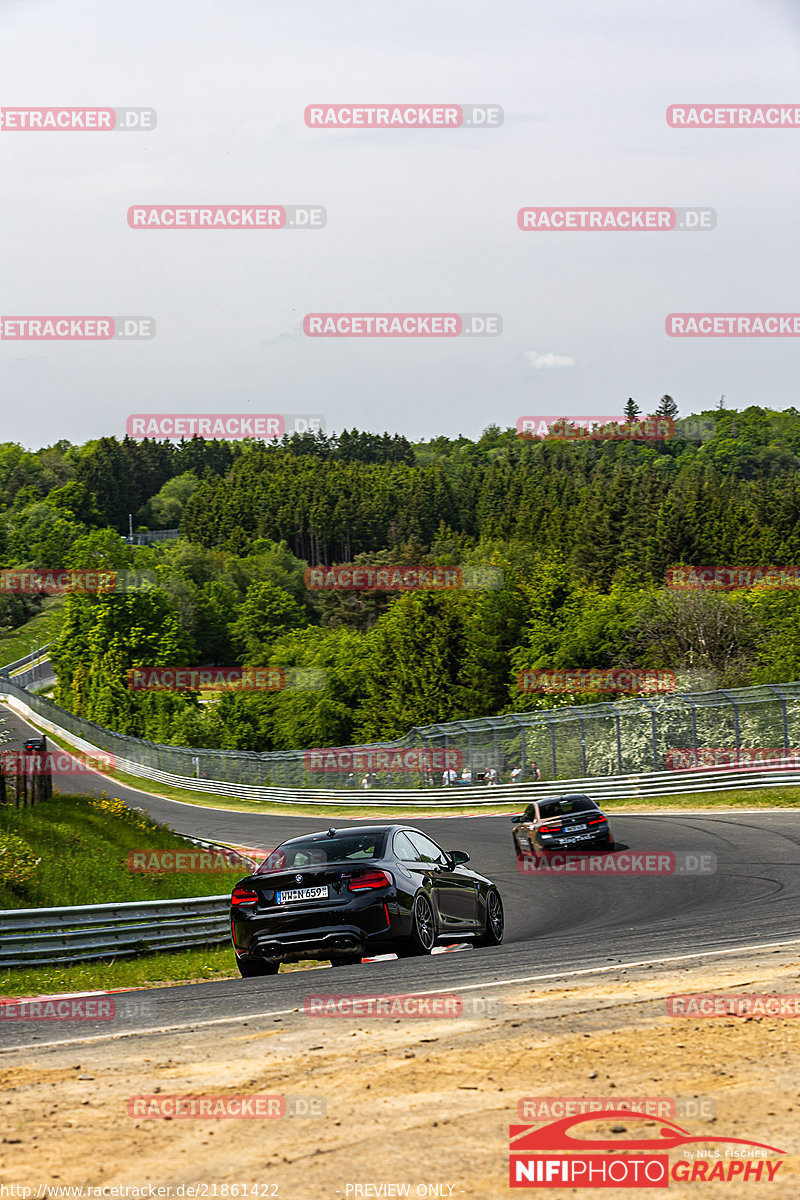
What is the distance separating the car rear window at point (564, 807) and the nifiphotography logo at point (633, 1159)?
58.0 feet

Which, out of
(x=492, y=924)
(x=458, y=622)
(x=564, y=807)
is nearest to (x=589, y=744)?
(x=564, y=807)

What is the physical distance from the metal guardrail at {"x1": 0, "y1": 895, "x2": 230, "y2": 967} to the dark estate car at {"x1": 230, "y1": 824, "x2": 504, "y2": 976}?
8.52ft

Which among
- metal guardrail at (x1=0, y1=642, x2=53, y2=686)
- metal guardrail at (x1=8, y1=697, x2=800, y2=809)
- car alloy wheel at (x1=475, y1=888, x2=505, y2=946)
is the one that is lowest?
metal guardrail at (x1=8, y1=697, x2=800, y2=809)

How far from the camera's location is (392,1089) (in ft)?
18.7

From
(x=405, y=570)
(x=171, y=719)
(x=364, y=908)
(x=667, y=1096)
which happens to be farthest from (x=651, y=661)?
(x=405, y=570)

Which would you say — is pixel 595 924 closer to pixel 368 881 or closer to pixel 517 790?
pixel 368 881

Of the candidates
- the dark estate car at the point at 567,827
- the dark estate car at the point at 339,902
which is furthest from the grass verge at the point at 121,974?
the dark estate car at the point at 567,827

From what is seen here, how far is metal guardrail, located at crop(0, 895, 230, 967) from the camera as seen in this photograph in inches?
479

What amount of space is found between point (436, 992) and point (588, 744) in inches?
1019

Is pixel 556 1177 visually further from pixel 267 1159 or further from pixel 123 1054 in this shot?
pixel 123 1054

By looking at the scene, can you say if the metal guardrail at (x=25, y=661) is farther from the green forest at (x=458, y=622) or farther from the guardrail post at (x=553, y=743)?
the guardrail post at (x=553, y=743)

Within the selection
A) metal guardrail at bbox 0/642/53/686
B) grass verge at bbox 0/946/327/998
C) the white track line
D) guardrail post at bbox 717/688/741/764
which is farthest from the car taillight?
metal guardrail at bbox 0/642/53/686

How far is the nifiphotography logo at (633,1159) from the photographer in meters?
4.55

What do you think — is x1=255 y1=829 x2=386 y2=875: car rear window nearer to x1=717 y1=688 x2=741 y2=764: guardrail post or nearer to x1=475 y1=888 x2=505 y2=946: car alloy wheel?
x1=475 y1=888 x2=505 y2=946: car alloy wheel
